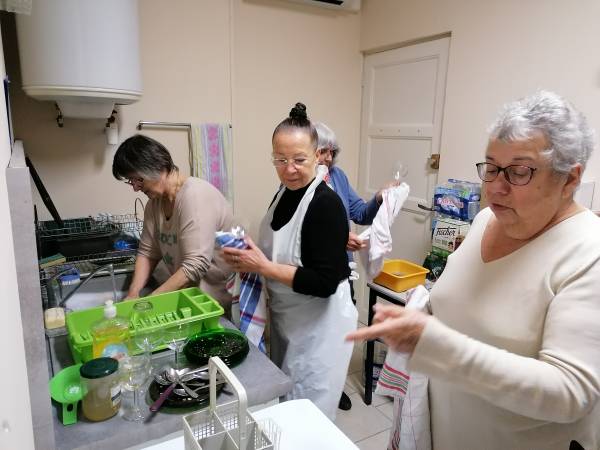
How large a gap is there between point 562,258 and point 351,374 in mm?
2285

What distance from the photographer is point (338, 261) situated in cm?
142

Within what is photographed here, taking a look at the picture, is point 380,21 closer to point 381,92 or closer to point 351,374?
point 381,92

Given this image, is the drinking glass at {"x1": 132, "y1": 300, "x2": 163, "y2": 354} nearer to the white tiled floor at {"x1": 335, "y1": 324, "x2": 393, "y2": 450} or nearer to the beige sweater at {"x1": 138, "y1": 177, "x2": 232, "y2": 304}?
the beige sweater at {"x1": 138, "y1": 177, "x2": 232, "y2": 304}

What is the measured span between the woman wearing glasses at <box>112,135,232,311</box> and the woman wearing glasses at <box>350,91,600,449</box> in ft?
3.32

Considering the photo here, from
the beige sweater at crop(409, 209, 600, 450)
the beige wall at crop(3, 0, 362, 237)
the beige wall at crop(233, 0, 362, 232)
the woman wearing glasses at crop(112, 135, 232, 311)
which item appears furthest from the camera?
the beige wall at crop(233, 0, 362, 232)

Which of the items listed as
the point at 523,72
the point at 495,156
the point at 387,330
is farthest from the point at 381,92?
the point at 387,330

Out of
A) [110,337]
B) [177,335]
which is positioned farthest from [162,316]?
[110,337]

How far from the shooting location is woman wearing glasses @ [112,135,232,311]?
167cm

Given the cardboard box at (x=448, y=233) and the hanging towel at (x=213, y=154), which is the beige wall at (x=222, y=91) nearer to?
the hanging towel at (x=213, y=154)

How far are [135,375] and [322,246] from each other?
662mm

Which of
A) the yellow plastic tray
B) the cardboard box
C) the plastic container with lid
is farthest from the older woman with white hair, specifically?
the plastic container with lid

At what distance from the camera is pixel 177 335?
1.34 m

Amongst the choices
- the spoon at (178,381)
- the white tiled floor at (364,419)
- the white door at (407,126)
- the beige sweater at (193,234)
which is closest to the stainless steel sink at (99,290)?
the beige sweater at (193,234)

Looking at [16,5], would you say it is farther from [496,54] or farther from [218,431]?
[496,54]
